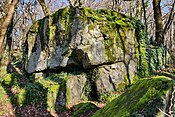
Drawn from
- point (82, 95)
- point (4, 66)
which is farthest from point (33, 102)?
point (4, 66)

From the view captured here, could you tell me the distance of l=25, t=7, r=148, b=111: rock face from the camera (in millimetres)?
11727

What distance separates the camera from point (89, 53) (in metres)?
11.6

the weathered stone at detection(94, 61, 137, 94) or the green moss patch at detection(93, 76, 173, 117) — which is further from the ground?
the green moss patch at detection(93, 76, 173, 117)

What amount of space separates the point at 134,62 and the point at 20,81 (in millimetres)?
6263

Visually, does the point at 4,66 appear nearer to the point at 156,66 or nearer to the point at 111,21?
the point at 111,21

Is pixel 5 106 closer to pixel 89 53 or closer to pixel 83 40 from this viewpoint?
pixel 89 53

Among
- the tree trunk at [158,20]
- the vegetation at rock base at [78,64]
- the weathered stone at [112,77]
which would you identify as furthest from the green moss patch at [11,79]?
the tree trunk at [158,20]

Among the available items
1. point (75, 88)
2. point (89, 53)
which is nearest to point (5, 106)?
point (75, 88)

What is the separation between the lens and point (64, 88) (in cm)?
1098

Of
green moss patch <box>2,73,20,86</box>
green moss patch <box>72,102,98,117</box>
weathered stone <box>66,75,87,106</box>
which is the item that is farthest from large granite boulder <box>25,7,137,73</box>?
green moss patch <box>72,102,98,117</box>

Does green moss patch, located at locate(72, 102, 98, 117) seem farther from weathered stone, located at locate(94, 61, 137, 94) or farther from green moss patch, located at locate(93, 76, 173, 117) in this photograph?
green moss patch, located at locate(93, 76, 173, 117)

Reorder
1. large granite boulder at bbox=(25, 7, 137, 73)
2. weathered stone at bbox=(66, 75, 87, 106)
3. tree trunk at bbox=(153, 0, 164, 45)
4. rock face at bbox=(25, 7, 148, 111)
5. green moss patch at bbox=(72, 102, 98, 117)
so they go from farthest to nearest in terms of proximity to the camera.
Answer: tree trunk at bbox=(153, 0, 164, 45), large granite boulder at bbox=(25, 7, 137, 73), rock face at bbox=(25, 7, 148, 111), weathered stone at bbox=(66, 75, 87, 106), green moss patch at bbox=(72, 102, 98, 117)

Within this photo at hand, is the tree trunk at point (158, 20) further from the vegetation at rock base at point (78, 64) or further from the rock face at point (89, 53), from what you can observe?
the rock face at point (89, 53)

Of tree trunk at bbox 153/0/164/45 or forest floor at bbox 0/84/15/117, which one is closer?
forest floor at bbox 0/84/15/117
